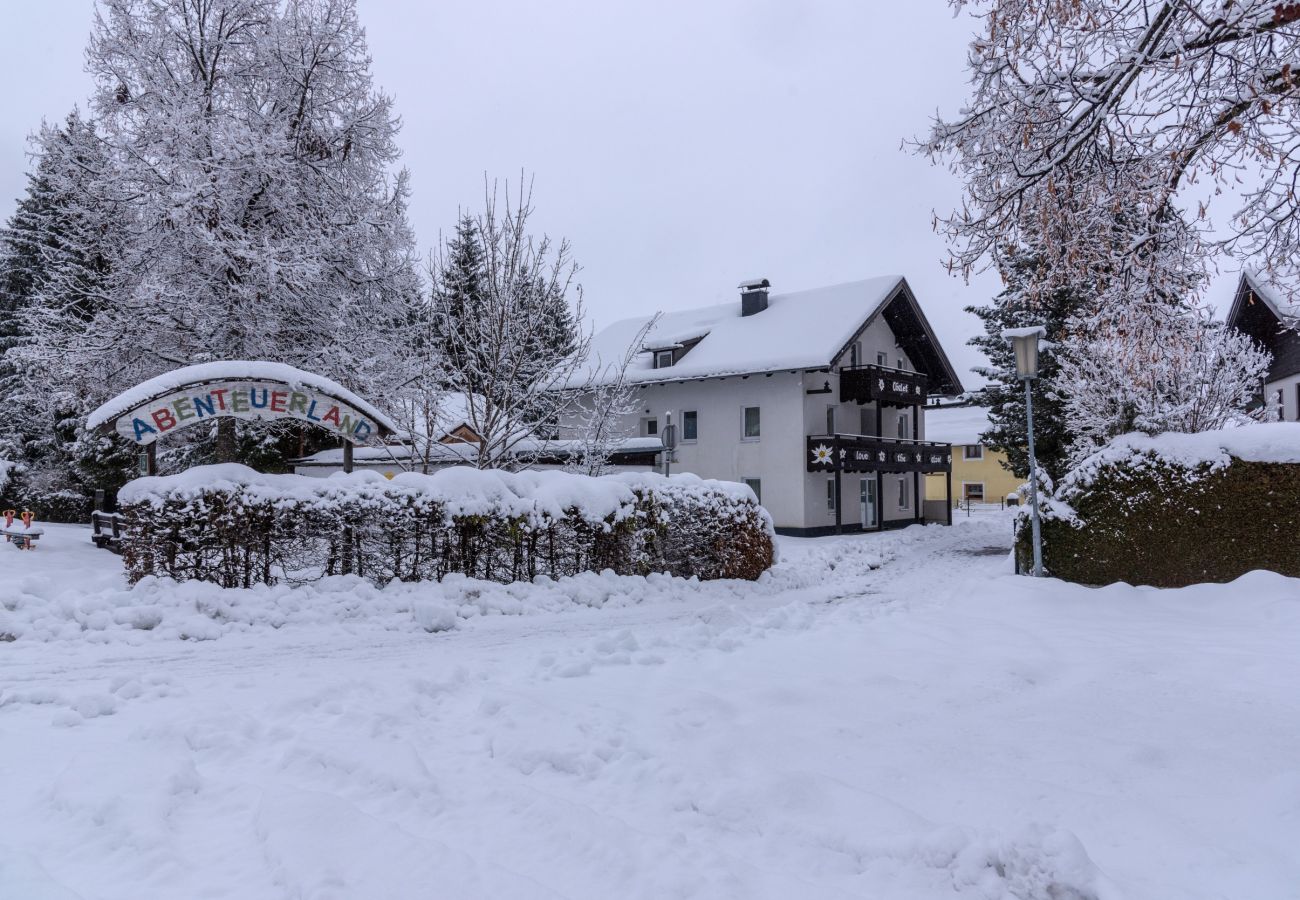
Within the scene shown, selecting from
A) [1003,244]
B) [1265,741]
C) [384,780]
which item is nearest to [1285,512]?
[1003,244]

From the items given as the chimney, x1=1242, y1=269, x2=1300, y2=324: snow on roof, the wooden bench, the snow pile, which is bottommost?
the wooden bench

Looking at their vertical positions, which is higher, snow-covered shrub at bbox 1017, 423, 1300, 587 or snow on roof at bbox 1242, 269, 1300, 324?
snow on roof at bbox 1242, 269, 1300, 324

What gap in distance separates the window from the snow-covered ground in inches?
881

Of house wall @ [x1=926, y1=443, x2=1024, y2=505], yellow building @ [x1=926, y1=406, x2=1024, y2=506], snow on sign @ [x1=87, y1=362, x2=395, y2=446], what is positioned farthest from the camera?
yellow building @ [x1=926, y1=406, x2=1024, y2=506]

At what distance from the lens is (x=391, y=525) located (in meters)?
9.68

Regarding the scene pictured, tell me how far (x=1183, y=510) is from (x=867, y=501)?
20.7 metres

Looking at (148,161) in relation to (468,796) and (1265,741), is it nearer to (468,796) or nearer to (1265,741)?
(468,796)

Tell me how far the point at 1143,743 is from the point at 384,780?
13.8ft

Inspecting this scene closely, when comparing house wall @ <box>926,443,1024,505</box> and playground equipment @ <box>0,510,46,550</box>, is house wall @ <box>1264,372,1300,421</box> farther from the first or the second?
playground equipment @ <box>0,510,46,550</box>

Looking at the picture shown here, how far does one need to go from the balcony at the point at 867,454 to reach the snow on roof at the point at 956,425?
18.0 metres

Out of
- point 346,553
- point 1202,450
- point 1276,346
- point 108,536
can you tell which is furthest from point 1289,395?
point 108,536

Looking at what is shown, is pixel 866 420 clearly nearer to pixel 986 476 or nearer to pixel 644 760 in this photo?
pixel 986 476

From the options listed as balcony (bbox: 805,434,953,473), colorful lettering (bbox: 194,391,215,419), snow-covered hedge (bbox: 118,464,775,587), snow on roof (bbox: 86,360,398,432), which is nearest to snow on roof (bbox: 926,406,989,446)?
balcony (bbox: 805,434,953,473)

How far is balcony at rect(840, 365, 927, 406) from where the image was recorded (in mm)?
28719
